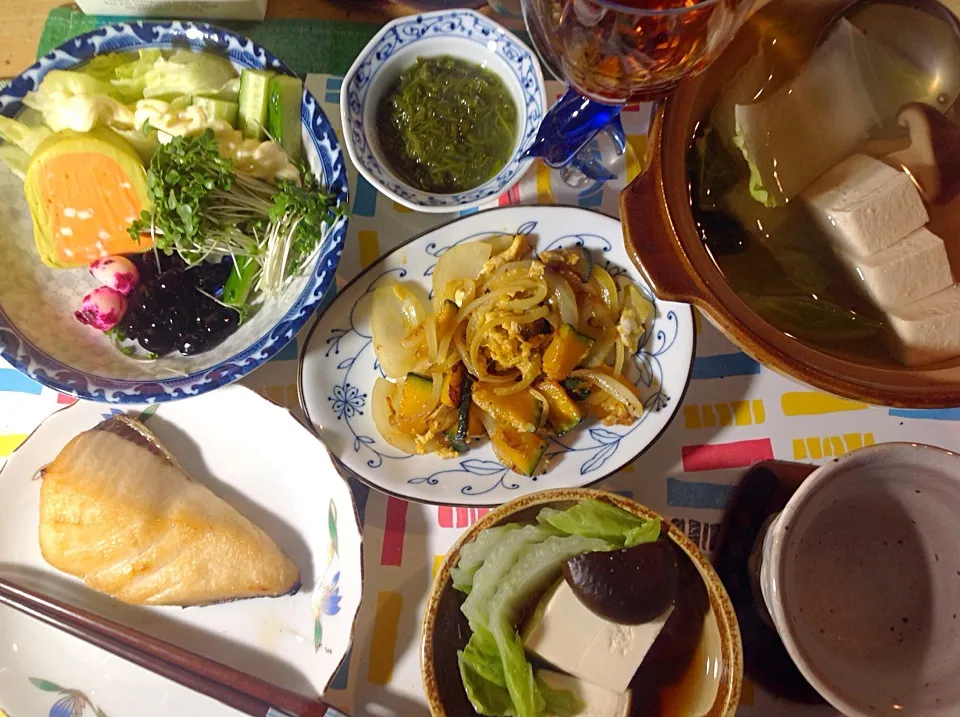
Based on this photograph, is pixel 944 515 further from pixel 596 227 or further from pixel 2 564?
pixel 2 564

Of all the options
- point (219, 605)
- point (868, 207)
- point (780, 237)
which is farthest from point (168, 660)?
point (868, 207)

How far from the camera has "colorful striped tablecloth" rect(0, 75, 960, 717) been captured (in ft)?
3.44

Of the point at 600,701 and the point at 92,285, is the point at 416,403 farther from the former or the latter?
the point at 92,285

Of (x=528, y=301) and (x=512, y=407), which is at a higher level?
(x=528, y=301)

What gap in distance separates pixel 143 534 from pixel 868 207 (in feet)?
4.18

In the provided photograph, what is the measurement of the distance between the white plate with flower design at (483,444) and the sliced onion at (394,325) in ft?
0.09

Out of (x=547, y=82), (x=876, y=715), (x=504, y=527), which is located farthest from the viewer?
(x=547, y=82)

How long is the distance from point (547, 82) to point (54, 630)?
1.29m

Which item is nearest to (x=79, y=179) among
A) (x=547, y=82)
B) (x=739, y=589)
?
(x=547, y=82)

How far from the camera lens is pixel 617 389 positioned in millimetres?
1058

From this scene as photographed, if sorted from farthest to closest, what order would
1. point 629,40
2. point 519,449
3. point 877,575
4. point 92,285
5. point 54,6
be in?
point 54,6, point 92,285, point 519,449, point 877,575, point 629,40

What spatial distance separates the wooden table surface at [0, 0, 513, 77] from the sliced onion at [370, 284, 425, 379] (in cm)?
55

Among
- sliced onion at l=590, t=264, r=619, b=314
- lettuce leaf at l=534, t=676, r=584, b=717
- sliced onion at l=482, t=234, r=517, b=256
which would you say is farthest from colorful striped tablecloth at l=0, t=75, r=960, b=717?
sliced onion at l=482, t=234, r=517, b=256

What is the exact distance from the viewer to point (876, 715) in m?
0.81
